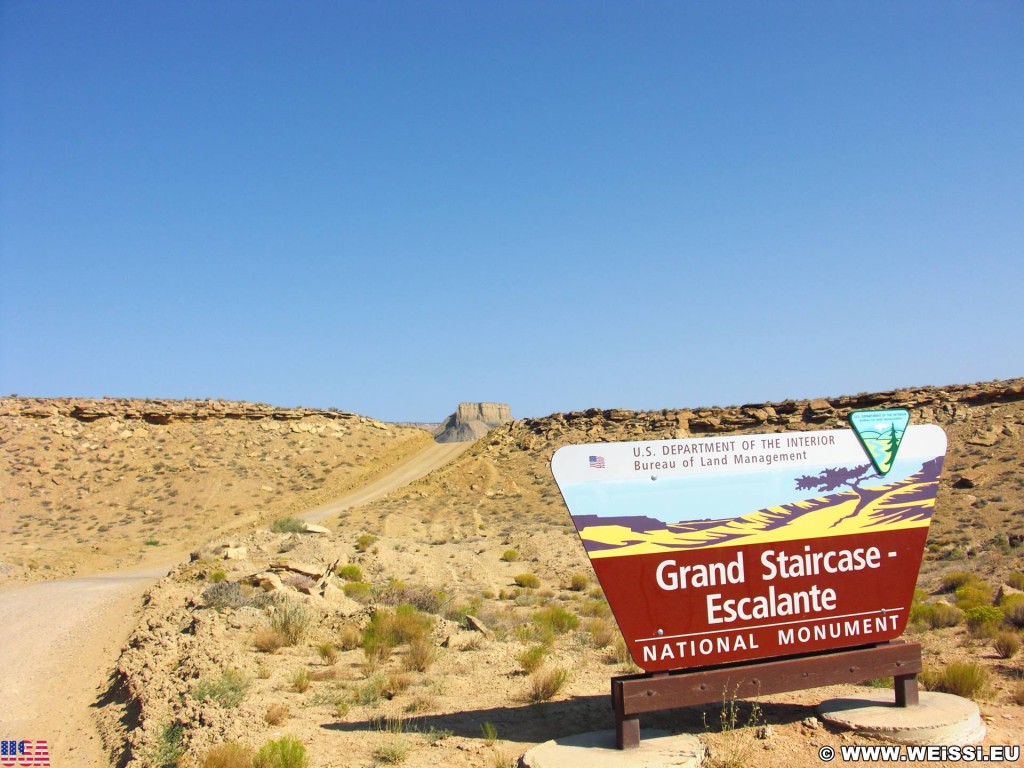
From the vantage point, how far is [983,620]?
11.5 m

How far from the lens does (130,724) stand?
910 centimetres

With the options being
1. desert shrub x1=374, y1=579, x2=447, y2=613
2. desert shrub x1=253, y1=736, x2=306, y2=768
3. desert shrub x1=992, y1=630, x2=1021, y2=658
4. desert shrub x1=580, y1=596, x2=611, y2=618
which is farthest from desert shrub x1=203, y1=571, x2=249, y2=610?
desert shrub x1=992, y1=630, x2=1021, y2=658

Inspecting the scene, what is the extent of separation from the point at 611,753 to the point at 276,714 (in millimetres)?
3957

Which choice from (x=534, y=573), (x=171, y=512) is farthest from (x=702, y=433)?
(x=171, y=512)

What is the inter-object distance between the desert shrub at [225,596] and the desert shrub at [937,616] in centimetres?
1144

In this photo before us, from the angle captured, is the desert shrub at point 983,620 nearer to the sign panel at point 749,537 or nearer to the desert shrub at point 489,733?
the sign panel at point 749,537

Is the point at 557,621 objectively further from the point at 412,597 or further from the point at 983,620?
the point at 983,620

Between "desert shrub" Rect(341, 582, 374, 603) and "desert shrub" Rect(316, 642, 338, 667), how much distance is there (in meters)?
→ 3.54

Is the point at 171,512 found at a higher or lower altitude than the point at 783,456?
lower

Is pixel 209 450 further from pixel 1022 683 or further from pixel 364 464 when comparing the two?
pixel 1022 683

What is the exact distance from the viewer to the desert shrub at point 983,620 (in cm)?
1121

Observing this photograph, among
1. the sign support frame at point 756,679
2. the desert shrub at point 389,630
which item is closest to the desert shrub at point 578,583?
the desert shrub at point 389,630

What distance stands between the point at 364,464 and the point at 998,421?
114 ft

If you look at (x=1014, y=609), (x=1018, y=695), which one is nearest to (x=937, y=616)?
(x=1014, y=609)
